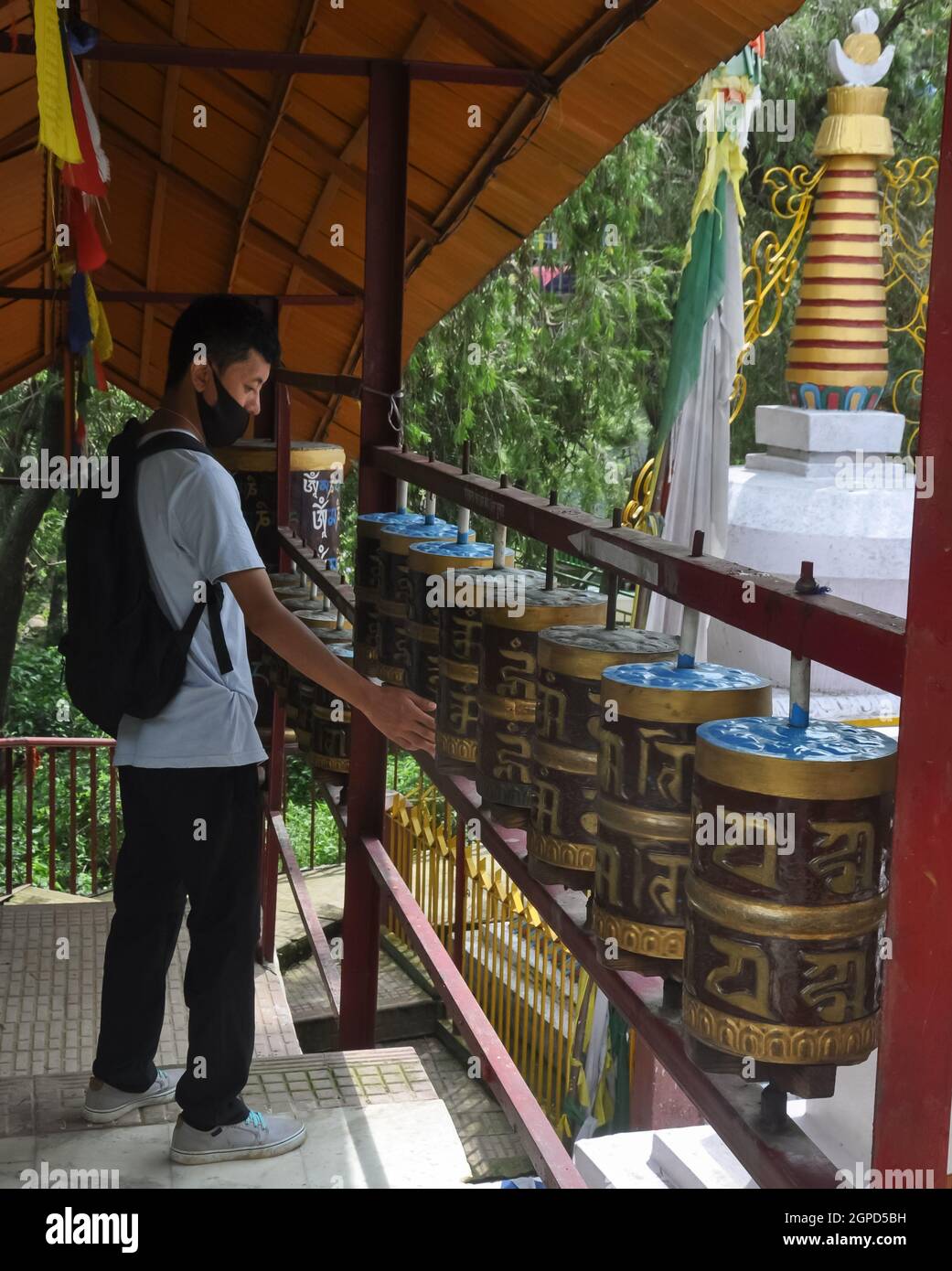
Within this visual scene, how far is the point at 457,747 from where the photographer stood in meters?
2.65

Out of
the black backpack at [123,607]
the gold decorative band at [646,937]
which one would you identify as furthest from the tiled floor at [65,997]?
the gold decorative band at [646,937]

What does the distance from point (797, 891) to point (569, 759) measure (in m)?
0.61

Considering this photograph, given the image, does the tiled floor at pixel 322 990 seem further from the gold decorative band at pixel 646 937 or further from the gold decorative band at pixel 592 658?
the gold decorative band at pixel 646 937

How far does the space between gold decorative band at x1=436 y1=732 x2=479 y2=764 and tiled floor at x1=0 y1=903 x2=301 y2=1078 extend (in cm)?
246

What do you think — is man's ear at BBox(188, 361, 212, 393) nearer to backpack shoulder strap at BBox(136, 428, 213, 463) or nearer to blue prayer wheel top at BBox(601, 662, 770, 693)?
backpack shoulder strap at BBox(136, 428, 213, 463)

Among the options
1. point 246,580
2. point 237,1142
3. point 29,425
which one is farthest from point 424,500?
point 29,425

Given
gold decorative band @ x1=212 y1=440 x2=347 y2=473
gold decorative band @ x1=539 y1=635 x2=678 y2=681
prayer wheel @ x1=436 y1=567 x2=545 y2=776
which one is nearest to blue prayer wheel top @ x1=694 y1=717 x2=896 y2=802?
gold decorative band @ x1=539 y1=635 x2=678 y2=681

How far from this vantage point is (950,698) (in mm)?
1336

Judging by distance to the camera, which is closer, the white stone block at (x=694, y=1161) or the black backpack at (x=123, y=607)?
the black backpack at (x=123, y=607)

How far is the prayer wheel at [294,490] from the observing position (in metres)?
5.70

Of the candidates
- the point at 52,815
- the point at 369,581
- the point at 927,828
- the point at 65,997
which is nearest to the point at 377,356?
the point at 369,581

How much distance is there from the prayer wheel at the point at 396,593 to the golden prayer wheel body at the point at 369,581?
1.4 inches

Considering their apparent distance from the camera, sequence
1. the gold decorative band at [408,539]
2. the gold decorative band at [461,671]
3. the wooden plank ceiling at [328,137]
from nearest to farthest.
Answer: the gold decorative band at [461,671] < the gold decorative band at [408,539] < the wooden plank ceiling at [328,137]

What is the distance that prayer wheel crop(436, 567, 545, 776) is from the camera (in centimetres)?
258
